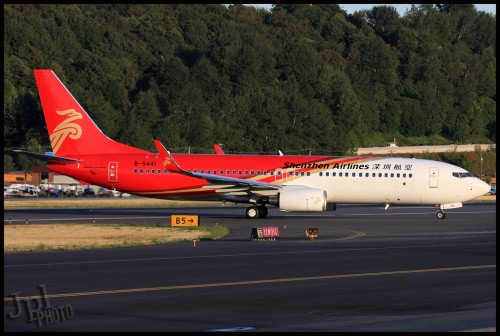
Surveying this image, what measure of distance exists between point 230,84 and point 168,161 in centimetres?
11033

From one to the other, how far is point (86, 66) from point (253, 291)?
139405 mm

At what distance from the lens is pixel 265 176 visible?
2341 inches

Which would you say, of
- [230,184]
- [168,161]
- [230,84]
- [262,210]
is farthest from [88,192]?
[230,84]

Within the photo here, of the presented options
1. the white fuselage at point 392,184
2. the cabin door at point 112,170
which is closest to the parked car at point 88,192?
the cabin door at point 112,170

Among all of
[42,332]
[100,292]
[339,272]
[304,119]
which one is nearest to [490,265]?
[339,272]

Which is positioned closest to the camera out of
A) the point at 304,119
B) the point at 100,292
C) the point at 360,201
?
the point at 100,292

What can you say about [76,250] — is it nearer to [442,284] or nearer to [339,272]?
[339,272]

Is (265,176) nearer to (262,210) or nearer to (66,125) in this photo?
(262,210)

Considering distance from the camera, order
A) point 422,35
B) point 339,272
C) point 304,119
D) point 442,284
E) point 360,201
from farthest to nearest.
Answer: point 422,35
point 304,119
point 360,201
point 339,272
point 442,284

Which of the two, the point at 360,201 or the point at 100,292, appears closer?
the point at 100,292

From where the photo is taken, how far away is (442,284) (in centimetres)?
2697
